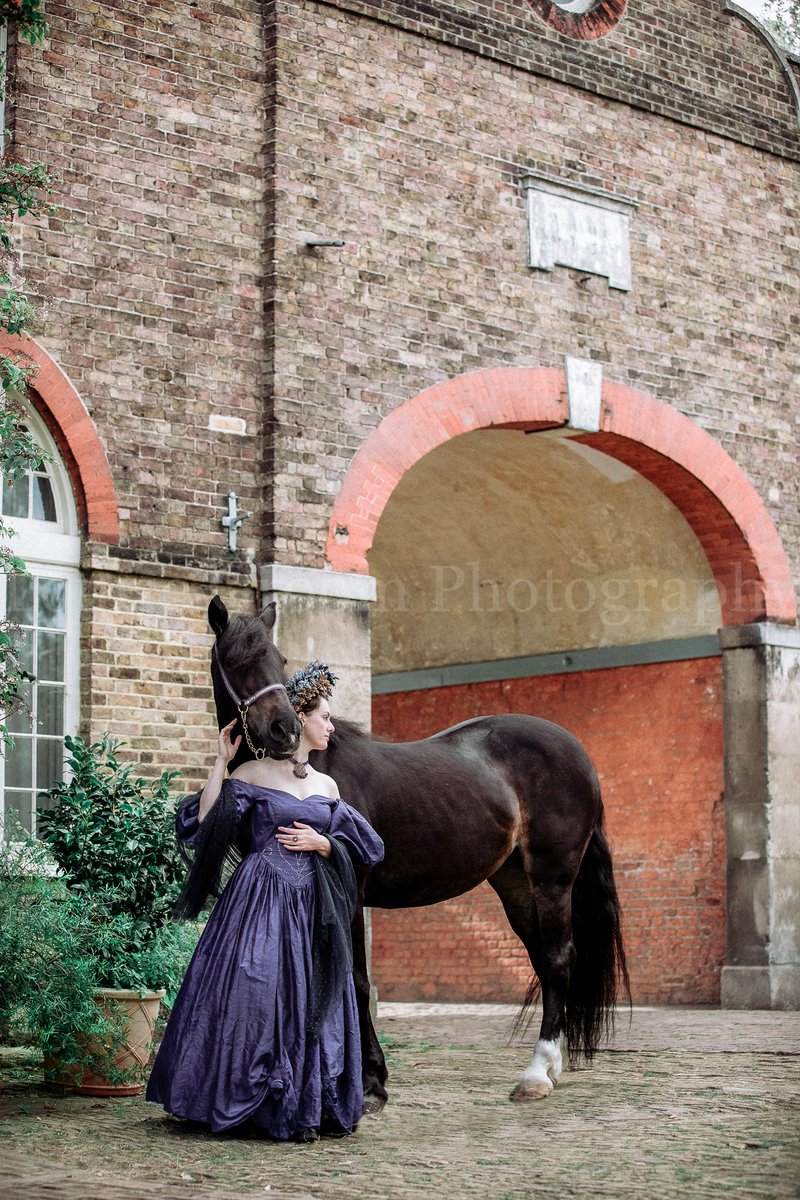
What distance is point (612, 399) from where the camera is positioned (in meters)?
12.3

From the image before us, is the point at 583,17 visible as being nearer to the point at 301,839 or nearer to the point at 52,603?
the point at 52,603

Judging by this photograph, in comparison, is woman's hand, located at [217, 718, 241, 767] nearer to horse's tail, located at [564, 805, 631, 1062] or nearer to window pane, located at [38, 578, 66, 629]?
horse's tail, located at [564, 805, 631, 1062]

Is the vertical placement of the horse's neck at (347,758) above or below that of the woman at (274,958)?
above

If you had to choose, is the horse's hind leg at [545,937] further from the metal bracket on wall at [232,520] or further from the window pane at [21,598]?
the window pane at [21,598]

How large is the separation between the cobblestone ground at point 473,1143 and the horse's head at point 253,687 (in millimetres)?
1457

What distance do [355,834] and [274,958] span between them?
62cm

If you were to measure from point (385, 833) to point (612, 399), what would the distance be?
19.5 ft

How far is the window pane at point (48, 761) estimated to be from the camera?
9562 millimetres

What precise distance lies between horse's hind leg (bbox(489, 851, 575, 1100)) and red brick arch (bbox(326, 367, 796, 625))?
3273 millimetres

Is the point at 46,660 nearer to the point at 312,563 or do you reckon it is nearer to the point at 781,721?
the point at 312,563

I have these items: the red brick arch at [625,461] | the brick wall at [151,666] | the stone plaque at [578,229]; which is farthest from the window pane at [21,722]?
the stone plaque at [578,229]

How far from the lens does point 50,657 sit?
963 cm

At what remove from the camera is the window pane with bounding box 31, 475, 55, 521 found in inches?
384

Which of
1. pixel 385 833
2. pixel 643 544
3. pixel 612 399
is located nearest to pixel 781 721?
pixel 643 544
